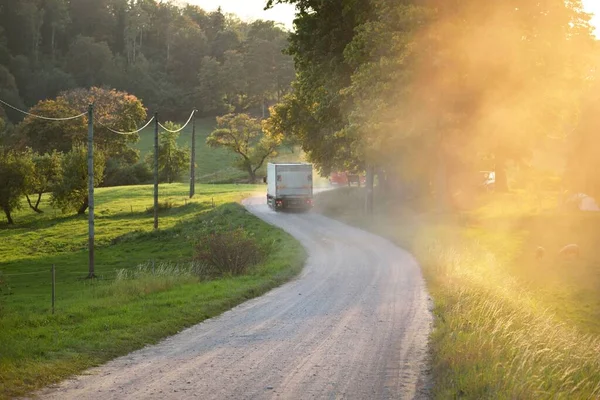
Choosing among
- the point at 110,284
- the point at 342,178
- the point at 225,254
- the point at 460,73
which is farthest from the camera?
the point at 342,178

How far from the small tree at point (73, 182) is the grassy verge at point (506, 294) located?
20.7 metres

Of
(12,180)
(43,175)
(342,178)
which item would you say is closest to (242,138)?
(342,178)

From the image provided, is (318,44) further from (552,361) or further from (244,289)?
(552,361)

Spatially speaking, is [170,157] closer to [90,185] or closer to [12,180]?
[12,180]

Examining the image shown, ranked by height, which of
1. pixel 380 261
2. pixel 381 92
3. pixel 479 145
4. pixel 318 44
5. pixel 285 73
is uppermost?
pixel 285 73

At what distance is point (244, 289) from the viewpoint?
879 inches

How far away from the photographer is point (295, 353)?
14.4 metres

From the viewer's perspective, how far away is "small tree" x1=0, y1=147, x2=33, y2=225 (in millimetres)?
61875

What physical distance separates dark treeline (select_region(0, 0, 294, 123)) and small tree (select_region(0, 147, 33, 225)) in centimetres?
6624

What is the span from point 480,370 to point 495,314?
17.9ft

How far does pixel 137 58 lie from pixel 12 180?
94.1 metres

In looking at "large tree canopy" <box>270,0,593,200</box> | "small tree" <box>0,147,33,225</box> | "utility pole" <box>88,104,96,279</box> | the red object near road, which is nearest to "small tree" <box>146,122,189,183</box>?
the red object near road

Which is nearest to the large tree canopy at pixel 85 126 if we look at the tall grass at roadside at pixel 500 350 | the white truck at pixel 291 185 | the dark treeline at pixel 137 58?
the dark treeline at pixel 137 58

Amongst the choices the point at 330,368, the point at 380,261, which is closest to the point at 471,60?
the point at 380,261
